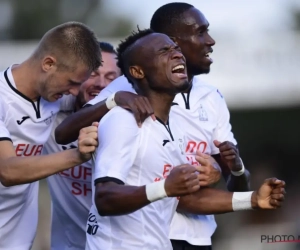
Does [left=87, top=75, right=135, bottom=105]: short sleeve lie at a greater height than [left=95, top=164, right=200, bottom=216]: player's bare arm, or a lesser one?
greater

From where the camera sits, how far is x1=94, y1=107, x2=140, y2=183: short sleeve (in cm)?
508

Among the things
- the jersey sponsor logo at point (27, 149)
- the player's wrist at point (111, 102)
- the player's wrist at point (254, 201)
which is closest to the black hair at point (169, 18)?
the player's wrist at point (111, 102)

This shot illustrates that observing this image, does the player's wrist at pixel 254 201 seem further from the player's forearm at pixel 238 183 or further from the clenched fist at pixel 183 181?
the player's forearm at pixel 238 183

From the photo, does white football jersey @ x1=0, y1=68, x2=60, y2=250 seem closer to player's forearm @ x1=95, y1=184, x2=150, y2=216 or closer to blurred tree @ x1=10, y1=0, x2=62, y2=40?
player's forearm @ x1=95, y1=184, x2=150, y2=216

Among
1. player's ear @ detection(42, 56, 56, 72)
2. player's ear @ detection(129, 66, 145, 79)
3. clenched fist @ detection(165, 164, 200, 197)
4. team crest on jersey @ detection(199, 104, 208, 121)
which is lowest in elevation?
team crest on jersey @ detection(199, 104, 208, 121)

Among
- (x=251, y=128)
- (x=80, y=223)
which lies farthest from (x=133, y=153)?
(x=251, y=128)

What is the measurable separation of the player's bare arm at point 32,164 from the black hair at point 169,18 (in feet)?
4.22

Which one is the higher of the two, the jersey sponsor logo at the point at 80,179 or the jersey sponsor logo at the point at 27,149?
the jersey sponsor logo at the point at 27,149

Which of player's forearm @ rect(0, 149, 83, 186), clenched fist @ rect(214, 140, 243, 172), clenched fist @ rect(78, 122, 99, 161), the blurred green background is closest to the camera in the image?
clenched fist @ rect(78, 122, 99, 161)

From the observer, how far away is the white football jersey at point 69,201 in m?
6.48

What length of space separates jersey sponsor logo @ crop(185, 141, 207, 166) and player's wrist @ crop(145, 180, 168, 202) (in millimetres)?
1124

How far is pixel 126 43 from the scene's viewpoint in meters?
5.77

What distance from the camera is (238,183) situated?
247 inches

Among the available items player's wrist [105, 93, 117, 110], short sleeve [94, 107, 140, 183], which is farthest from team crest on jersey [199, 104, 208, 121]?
short sleeve [94, 107, 140, 183]
